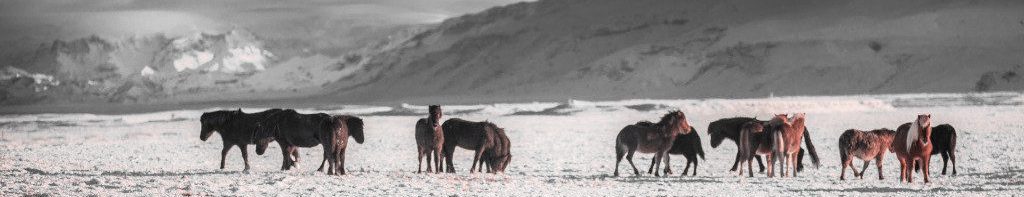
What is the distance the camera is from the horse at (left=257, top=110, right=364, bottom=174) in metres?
20.8

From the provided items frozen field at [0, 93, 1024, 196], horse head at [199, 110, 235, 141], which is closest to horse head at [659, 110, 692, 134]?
frozen field at [0, 93, 1024, 196]

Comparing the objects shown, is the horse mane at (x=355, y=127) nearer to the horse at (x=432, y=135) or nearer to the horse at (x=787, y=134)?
the horse at (x=432, y=135)

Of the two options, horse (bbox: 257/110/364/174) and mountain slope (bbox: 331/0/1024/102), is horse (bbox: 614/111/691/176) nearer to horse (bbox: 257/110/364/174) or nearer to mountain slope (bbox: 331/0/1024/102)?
horse (bbox: 257/110/364/174)

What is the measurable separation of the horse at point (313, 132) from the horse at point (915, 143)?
842cm

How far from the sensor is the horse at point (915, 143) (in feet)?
62.7

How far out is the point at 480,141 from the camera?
21625 millimetres

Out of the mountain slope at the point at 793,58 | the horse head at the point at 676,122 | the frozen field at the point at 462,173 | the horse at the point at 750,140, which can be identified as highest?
the mountain slope at the point at 793,58

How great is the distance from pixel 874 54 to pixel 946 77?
2098 cm

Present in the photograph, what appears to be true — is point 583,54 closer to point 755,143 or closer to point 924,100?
point 924,100

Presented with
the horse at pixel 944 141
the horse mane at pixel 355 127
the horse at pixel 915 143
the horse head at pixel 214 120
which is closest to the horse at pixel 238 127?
the horse head at pixel 214 120

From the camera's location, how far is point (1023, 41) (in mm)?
158750

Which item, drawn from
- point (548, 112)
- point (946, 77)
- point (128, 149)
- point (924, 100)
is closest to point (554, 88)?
point (946, 77)

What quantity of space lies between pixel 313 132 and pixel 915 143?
925 cm

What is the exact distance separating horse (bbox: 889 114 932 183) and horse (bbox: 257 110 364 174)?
8422 millimetres
